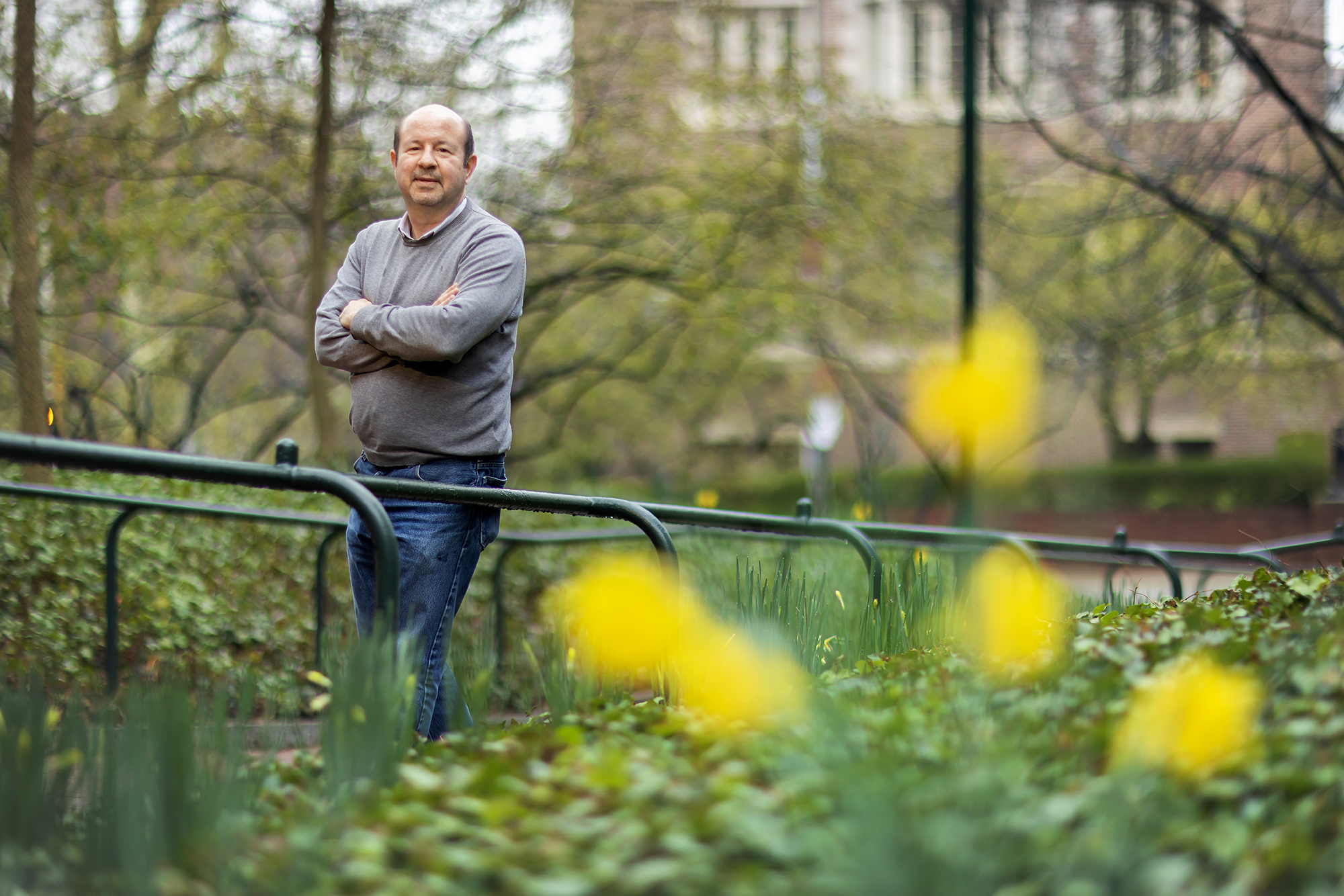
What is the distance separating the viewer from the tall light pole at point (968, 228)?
8180mm

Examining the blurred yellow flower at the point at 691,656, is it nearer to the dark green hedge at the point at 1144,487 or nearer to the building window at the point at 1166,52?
the building window at the point at 1166,52

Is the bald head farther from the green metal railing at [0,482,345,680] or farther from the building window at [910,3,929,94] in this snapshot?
the building window at [910,3,929,94]

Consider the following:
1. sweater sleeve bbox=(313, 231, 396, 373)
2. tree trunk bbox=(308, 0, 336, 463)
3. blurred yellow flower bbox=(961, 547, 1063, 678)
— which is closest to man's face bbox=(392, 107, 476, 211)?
sweater sleeve bbox=(313, 231, 396, 373)

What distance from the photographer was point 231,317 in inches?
468

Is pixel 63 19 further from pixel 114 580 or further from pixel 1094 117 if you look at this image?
pixel 1094 117

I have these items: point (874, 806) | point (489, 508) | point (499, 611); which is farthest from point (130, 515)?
point (874, 806)

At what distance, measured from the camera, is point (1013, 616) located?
11.2ft

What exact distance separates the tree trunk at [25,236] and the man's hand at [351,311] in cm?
383

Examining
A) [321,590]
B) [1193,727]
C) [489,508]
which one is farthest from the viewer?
[321,590]

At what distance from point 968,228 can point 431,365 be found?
570 cm

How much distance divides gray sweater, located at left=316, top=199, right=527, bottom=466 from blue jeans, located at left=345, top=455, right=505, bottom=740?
6 centimetres

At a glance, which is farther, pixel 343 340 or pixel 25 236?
pixel 25 236

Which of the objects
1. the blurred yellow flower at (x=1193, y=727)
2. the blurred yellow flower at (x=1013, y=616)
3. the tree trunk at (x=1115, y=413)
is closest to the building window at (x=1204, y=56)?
the tree trunk at (x=1115, y=413)

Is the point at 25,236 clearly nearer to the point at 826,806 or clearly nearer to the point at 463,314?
the point at 463,314
